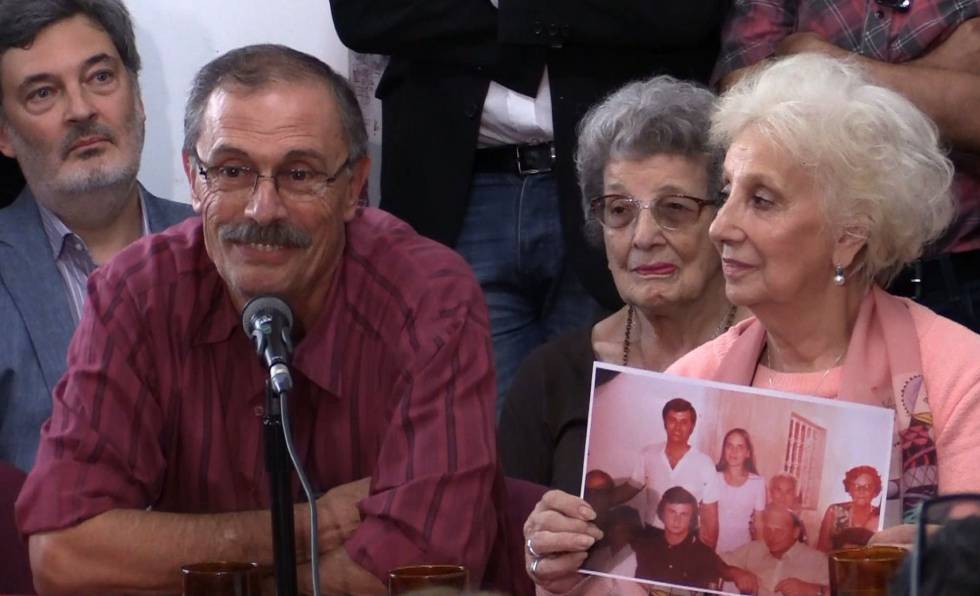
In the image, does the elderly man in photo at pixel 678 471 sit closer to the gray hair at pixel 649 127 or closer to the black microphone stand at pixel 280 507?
the black microphone stand at pixel 280 507

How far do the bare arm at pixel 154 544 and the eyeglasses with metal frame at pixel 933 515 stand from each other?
1700 millimetres

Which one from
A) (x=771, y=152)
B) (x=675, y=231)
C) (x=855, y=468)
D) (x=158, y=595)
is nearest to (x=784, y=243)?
(x=771, y=152)

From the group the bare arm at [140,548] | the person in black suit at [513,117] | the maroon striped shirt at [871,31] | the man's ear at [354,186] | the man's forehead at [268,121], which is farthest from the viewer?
the person in black suit at [513,117]

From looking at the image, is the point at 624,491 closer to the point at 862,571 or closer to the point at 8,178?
the point at 862,571

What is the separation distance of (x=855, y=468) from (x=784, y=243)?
529 mm

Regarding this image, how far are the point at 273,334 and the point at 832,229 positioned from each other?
3.46 feet

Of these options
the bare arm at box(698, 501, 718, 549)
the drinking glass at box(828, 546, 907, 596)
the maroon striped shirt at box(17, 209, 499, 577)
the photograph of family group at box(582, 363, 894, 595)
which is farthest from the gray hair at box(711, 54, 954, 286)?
the drinking glass at box(828, 546, 907, 596)

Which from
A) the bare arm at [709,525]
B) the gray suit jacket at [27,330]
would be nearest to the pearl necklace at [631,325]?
the bare arm at [709,525]

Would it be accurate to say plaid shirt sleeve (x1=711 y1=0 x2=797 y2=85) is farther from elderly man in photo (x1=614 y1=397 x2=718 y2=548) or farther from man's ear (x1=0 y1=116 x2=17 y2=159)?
man's ear (x1=0 y1=116 x2=17 y2=159)

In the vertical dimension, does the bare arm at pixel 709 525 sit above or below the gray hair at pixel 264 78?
below

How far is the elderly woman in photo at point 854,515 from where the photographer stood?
7.68 feet

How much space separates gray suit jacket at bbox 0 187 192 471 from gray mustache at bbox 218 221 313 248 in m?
1.04

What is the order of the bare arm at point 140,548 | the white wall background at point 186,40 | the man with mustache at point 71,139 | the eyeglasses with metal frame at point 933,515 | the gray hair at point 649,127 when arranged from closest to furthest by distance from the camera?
the eyeglasses with metal frame at point 933,515, the bare arm at point 140,548, the gray hair at point 649,127, the man with mustache at point 71,139, the white wall background at point 186,40

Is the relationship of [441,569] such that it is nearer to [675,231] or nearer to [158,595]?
[158,595]
